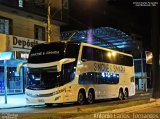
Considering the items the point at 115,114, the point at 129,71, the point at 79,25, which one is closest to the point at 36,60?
the point at 115,114

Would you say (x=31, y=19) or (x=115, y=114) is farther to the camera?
Result: (x=31, y=19)

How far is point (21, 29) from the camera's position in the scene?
37.9 metres

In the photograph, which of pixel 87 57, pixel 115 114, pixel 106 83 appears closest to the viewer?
pixel 115 114

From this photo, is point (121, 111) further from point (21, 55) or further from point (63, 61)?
point (21, 55)

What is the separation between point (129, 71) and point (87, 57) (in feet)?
31.3

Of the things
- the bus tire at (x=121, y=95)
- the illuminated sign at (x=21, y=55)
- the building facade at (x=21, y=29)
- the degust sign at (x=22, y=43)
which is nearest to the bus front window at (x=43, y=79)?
the building facade at (x=21, y=29)

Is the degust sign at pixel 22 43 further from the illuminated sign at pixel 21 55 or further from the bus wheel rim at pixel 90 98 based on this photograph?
the bus wheel rim at pixel 90 98

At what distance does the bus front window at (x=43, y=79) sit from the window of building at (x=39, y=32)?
46.5 feet

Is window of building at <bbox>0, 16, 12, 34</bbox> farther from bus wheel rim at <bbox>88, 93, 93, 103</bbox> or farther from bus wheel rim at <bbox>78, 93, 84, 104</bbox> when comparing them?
bus wheel rim at <bbox>78, 93, 84, 104</bbox>

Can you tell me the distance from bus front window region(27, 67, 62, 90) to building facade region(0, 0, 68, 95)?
523 cm

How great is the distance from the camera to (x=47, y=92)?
2552cm

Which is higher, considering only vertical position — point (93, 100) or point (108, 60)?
point (108, 60)

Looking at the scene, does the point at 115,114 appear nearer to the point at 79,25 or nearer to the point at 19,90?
the point at 19,90

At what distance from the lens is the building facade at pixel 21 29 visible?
33.9 m
